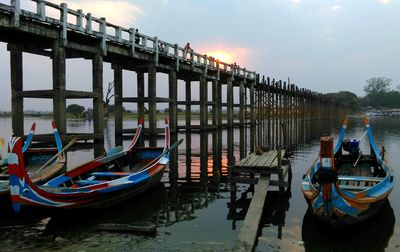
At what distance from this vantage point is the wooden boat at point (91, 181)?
700 cm

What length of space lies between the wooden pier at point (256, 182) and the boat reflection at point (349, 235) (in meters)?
1.00

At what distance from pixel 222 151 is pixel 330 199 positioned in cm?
1361

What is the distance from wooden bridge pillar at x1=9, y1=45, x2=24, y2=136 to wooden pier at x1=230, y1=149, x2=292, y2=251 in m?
14.3

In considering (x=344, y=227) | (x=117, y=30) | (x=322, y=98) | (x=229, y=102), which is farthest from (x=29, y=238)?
(x=322, y=98)

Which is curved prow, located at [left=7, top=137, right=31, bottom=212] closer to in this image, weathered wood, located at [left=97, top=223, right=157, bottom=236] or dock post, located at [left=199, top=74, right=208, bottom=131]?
weathered wood, located at [left=97, top=223, right=157, bottom=236]

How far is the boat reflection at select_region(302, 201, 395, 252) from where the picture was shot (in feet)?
23.1

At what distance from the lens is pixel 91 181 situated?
355 inches

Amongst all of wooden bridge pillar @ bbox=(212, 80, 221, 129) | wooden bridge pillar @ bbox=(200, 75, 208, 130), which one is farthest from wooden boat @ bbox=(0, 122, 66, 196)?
wooden bridge pillar @ bbox=(212, 80, 221, 129)

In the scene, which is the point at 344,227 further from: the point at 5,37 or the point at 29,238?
the point at 5,37

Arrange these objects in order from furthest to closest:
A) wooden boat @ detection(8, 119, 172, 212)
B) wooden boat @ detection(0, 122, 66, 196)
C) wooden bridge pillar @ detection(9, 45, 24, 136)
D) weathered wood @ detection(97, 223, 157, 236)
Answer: wooden bridge pillar @ detection(9, 45, 24, 136) → wooden boat @ detection(0, 122, 66, 196) → weathered wood @ detection(97, 223, 157, 236) → wooden boat @ detection(8, 119, 172, 212)

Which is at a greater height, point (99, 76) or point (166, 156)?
point (99, 76)

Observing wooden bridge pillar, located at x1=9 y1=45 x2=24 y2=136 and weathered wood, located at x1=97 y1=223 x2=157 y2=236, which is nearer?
weathered wood, located at x1=97 y1=223 x2=157 y2=236

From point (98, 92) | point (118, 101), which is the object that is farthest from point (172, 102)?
point (98, 92)

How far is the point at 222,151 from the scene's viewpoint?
20.7 metres
